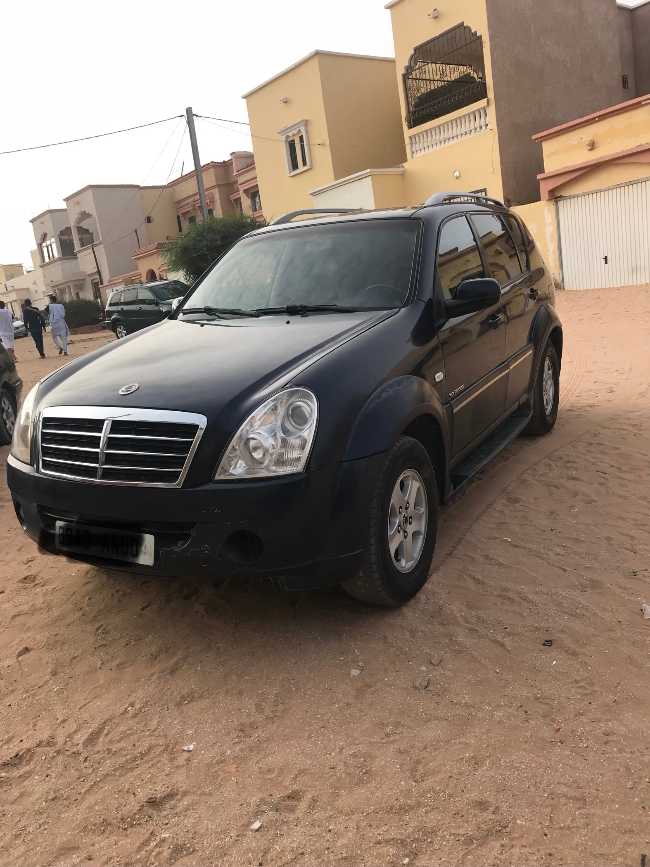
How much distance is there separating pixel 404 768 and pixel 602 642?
3.77ft

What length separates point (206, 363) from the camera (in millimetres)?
3340

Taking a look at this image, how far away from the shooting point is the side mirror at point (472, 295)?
153 inches

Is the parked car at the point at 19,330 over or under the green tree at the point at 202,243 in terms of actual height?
under

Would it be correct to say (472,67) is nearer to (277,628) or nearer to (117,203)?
(277,628)

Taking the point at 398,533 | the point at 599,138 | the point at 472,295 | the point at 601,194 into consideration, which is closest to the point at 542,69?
the point at 599,138

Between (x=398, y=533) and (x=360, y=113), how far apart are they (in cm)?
2520

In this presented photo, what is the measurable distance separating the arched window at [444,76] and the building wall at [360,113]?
3415 mm

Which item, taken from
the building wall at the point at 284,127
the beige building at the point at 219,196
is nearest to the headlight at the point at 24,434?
the building wall at the point at 284,127

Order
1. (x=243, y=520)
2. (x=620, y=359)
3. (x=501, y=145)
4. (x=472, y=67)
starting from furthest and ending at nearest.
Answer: (x=472, y=67), (x=501, y=145), (x=620, y=359), (x=243, y=520)

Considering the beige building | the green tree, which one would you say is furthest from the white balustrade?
the beige building

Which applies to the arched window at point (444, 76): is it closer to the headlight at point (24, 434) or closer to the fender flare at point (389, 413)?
the fender flare at point (389, 413)

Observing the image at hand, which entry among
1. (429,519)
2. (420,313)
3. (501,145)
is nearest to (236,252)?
(420,313)

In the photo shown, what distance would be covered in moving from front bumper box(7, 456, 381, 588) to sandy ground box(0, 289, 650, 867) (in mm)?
456

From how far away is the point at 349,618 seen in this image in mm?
3367
